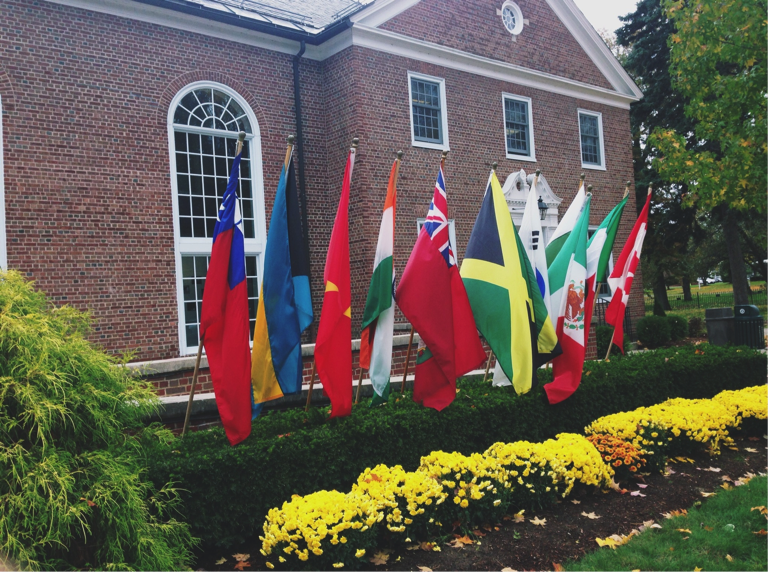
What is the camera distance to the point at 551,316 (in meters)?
8.00

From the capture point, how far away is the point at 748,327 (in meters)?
15.0

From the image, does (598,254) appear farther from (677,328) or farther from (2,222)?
(677,328)

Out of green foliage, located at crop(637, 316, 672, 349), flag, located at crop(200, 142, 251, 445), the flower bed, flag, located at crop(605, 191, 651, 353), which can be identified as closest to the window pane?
green foliage, located at crop(637, 316, 672, 349)

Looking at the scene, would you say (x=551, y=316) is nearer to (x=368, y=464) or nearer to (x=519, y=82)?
(x=368, y=464)

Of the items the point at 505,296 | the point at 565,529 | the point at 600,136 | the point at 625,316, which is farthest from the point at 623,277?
the point at 600,136

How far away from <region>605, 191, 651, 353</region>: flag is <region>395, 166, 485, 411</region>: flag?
10.5 feet

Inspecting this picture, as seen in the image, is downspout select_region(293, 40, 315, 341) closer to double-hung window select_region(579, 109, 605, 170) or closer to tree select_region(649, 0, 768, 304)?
tree select_region(649, 0, 768, 304)

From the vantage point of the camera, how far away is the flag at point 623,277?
8.99 meters

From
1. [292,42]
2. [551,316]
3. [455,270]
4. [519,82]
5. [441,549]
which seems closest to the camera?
[441,549]

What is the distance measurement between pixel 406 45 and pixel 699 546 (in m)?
11.7

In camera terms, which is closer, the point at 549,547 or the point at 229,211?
the point at 549,547

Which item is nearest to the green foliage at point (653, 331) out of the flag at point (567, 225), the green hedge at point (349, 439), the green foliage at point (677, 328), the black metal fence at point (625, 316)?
the black metal fence at point (625, 316)

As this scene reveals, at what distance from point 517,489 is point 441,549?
3.50 feet

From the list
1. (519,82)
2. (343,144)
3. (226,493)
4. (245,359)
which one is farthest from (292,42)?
(226,493)
